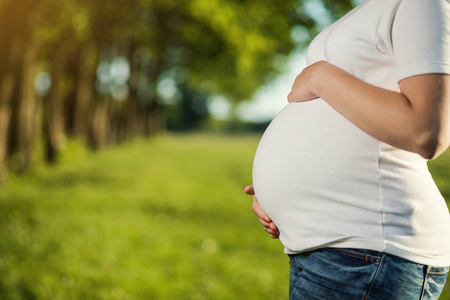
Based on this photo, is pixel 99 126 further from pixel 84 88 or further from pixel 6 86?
pixel 6 86

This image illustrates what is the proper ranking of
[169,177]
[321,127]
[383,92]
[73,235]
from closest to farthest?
[383,92], [321,127], [73,235], [169,177]

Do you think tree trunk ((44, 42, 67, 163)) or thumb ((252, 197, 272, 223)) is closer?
thumb ((252, 197, 272, 223))

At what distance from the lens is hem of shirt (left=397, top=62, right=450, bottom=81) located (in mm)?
920

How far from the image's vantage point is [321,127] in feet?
3.83

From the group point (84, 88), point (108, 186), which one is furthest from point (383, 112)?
point (84, 88)

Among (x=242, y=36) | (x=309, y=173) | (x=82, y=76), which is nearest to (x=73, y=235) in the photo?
(x=309, y=173)

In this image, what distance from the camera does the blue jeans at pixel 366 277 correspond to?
1075 mm

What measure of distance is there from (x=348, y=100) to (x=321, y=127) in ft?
0.43

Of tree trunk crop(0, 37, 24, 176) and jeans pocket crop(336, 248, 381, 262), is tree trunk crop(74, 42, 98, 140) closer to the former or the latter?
tree trunk crop(0, 37, 24, 176)

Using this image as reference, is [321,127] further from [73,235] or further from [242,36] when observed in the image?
[242,36]

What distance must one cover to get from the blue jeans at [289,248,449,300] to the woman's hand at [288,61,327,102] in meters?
0.43

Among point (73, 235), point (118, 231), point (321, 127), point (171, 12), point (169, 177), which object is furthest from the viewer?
point (171, 12)

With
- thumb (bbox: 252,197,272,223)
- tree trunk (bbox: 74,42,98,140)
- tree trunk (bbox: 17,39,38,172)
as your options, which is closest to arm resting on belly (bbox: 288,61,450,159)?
thumb (bbox: 252,197,272,223)

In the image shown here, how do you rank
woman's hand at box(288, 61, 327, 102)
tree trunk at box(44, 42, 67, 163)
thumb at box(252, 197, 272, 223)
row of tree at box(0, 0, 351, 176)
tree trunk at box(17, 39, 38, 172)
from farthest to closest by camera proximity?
tree trunk at box(44, 42, 67, 163), tree trunk at box(17, 39, 38, 172), row of tree at box(0, 0, 351, 176), thumb at box(252, 197, 272, 223), woman's hand at box(288, 61, 327, 102)
